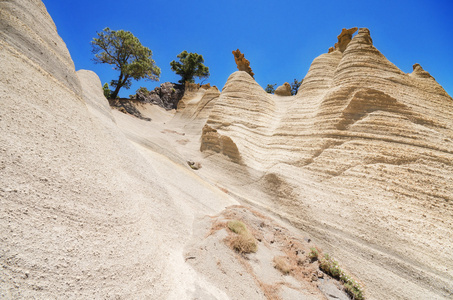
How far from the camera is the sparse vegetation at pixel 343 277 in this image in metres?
5.63

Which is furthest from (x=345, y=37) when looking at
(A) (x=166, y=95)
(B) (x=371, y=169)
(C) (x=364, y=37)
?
(A) (x=166, y=95)

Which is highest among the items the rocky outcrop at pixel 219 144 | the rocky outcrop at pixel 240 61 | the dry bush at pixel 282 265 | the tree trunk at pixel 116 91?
the rocky outcrop at pixel 240 61

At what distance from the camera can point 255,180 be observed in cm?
1109

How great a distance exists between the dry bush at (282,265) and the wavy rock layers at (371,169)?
10.2 feet

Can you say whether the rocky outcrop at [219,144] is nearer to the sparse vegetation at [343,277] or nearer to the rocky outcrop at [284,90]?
the sparse vegetation at [343,277]

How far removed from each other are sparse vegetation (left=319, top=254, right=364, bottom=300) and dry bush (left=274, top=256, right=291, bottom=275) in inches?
68.5

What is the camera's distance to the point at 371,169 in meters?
8.41

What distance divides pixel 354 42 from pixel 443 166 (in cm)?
1035

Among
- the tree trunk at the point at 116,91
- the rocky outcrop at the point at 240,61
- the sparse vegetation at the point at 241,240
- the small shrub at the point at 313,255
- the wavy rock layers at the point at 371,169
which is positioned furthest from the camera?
the rocky outcrop at the point at 240,61

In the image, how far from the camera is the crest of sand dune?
8.83 feet

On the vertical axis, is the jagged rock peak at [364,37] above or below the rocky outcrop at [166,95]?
above

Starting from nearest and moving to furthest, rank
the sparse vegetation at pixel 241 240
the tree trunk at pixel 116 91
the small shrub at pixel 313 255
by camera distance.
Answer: the sparse vegetation at pixel 241 240 < the small shrub at pixel 313 255 < the tree trunk at pixel 116 91

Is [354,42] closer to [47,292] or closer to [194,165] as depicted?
[194,165]

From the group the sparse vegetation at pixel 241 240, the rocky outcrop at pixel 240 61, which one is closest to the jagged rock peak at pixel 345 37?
the rocky outcrop at pixel 240 61
